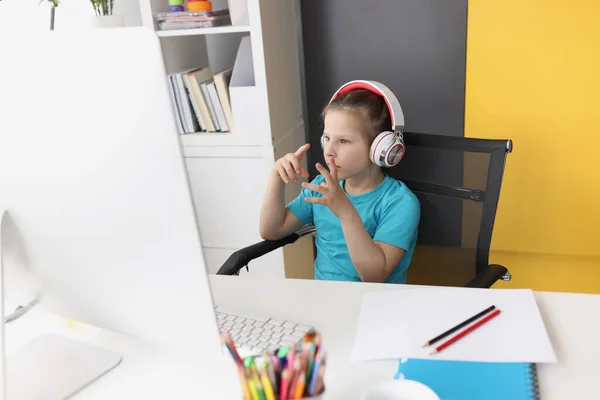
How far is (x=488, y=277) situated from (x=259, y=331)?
0.59 meters

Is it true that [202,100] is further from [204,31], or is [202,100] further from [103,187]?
[103,187]

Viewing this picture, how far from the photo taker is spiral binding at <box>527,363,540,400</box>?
0.77 m

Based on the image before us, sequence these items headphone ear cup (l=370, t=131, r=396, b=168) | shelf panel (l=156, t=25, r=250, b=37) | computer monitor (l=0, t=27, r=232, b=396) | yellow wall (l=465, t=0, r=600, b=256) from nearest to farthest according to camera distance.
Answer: computer monitor (l=0, t=27, r=232, b=396), headphone ear cup (l=370, t=131, r=396, b=168), yellow wall (l=465, t=0, r=600, b=256), shelf panel (l=156, t=25, r=250, b=37)

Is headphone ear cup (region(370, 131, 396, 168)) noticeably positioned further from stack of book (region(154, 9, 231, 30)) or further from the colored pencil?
stack of book (region(154, 9, 231, 30))

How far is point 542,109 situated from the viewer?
1.96 metres

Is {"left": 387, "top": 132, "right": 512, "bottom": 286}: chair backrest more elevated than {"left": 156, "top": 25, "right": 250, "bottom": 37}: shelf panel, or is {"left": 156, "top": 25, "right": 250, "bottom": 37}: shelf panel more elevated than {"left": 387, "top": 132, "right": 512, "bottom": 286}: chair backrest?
{"left": 156, "top": 25, "right": 250, "bottom": 37}: shelf panel

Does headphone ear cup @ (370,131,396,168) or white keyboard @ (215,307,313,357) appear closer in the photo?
white keyboard @ (215,307,313,357)

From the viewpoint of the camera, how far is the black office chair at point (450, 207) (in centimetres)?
141

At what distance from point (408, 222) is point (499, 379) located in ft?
2.08

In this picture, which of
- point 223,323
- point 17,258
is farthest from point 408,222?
point 17,258

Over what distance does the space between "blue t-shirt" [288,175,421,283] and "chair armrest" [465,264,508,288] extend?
0.18m

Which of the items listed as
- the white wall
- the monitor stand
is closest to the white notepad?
the monitor stand

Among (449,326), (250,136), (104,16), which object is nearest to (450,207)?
(449,326)

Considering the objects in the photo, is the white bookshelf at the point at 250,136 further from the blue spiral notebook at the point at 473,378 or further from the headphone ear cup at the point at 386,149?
the blue spiral notebook at the point at 473,378
